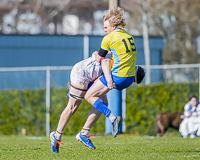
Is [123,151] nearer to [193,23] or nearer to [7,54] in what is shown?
[7,54]

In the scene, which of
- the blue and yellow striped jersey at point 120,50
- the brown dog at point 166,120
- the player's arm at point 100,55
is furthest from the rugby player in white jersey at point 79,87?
the brown dog at point 166,120

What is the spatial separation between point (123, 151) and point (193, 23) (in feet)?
113

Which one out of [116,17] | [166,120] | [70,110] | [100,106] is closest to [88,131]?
[70,110]

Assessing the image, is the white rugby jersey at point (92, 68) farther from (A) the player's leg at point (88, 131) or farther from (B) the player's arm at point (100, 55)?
(A) the player's leg at point (88, 131)

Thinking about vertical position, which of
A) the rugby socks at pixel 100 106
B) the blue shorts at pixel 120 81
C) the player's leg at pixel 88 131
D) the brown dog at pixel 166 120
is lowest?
the brown dog at pixel 166 120

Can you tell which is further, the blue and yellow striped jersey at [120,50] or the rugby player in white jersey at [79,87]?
the rugby player in white jersey at [79,87]

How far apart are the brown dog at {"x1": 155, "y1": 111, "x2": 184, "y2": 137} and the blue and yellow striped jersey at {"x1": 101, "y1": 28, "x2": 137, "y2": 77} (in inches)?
322

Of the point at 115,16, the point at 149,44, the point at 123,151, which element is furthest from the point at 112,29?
the point at 149,44

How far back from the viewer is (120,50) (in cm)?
738

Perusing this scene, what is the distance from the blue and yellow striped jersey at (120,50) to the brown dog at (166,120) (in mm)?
8166

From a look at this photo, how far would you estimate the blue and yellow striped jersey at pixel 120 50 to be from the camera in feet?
24.2

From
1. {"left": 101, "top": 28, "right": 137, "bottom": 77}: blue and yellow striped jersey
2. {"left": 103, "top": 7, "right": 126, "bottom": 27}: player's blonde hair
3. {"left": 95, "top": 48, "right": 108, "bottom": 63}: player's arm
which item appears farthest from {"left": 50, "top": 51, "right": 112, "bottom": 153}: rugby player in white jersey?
{"left": 103, "top": 7, "right": 126, "bottom": 27}: player's blonde hair

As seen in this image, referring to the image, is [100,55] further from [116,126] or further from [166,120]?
[166,120]

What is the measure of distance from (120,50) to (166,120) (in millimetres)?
8306
